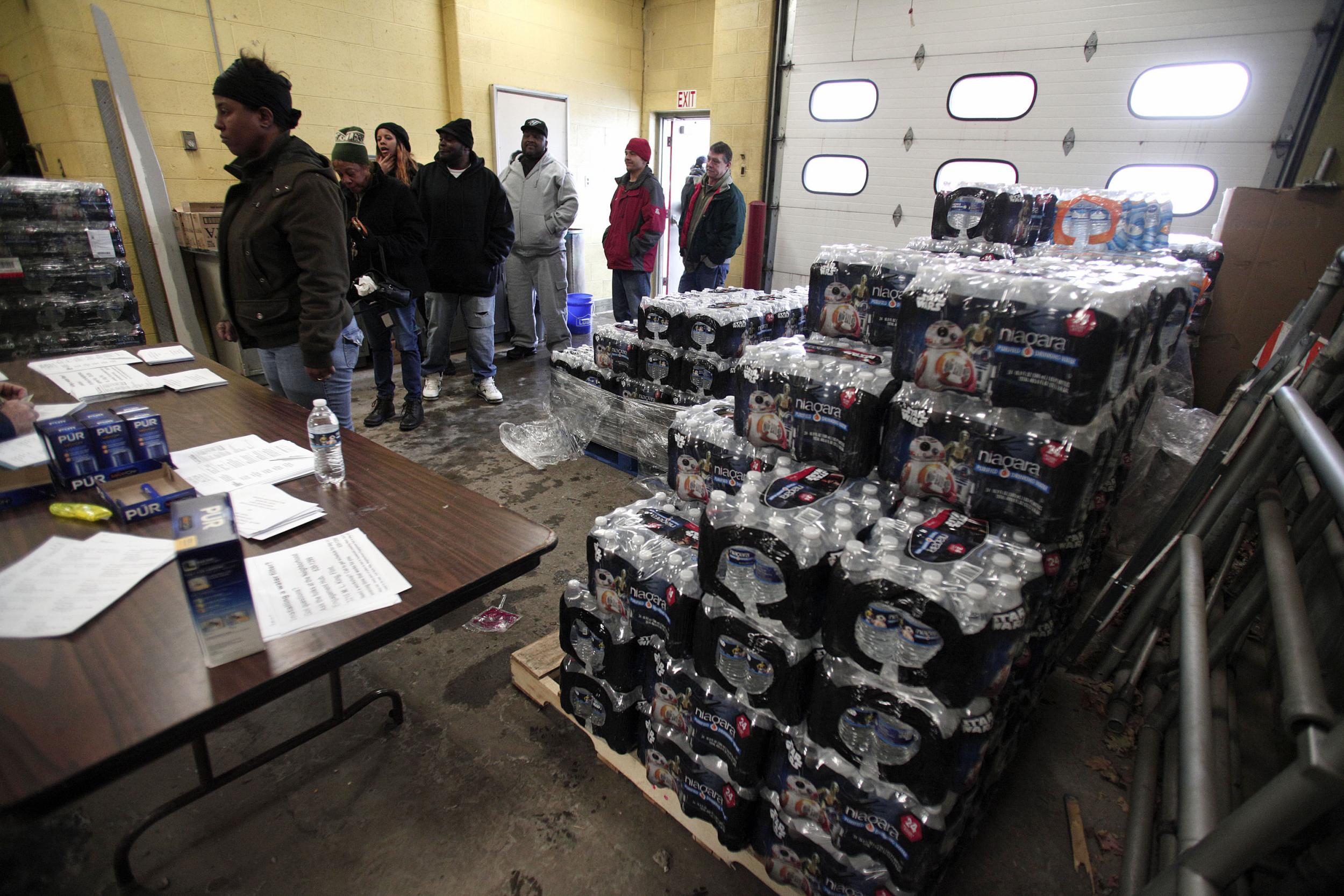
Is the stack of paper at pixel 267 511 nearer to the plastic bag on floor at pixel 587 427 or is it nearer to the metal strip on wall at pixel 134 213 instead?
the plastic bag on floor at pixel 587 427

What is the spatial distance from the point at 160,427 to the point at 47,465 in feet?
0.83

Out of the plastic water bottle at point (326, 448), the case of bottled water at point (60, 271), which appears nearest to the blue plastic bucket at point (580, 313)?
the case of bottled water at point (60, 271)

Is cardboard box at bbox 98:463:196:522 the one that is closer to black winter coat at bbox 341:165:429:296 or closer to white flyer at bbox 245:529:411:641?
white flyer at bbox 245:529:411:641

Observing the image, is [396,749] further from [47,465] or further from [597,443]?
[597,443]

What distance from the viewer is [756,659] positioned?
4.79ft

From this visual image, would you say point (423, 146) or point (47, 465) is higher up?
point (423, 146)

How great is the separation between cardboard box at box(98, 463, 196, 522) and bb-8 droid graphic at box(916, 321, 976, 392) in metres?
1.82

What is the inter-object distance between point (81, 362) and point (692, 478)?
8.14 feet

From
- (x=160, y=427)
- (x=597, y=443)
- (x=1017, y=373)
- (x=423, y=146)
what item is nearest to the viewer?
(x=1017, y=373)

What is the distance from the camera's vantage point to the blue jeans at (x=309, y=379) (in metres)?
2.57

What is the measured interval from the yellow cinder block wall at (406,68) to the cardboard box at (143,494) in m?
4.43

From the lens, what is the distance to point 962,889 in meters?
1.62

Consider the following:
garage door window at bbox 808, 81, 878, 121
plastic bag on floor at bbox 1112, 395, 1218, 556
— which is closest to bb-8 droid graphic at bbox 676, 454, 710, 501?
plastic bag on floor at bbox 1112, 395, 1218, 556

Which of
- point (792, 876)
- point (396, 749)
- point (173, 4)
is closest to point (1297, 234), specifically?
point (792, 876)
